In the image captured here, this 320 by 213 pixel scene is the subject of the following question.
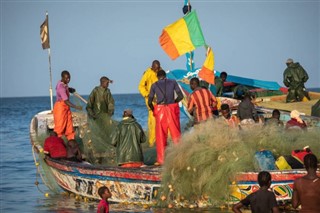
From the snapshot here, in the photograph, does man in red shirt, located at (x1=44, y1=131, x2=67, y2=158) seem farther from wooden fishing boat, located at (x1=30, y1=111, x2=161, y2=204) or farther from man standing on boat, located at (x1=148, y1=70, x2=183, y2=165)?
man standing on boat, located at (x1=148, y1=70, x2=183, y2=165)

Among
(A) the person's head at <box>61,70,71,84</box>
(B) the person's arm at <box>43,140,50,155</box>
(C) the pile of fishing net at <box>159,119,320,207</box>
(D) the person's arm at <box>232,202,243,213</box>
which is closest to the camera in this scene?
(D) the person's arm at <box>232,202,243,213</box>

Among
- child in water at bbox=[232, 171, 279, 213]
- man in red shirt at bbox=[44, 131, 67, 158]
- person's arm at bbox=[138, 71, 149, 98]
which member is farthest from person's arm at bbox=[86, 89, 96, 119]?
child in water at bbox=[232, 171, 279, 213]

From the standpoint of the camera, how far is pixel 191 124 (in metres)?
17.9

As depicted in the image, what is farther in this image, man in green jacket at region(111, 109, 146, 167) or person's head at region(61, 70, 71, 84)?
person's head at region(61, 70, 71, 84)

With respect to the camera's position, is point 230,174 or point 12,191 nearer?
point 230,174

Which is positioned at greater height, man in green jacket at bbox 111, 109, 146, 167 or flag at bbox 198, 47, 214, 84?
flag at bbox 198, 47, 214, 84

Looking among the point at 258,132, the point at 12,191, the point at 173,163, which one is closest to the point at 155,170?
the point at 173,163

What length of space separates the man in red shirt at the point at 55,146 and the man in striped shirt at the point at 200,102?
249cm

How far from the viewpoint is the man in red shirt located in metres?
17.4

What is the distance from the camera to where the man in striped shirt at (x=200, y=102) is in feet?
54.5

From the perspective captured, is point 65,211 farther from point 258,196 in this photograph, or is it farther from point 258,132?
point 258,196

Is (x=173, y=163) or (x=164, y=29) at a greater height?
(x=164, y=29)

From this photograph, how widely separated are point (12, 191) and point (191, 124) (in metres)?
5.77

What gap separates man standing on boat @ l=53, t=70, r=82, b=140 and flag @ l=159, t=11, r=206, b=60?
8.21ft
